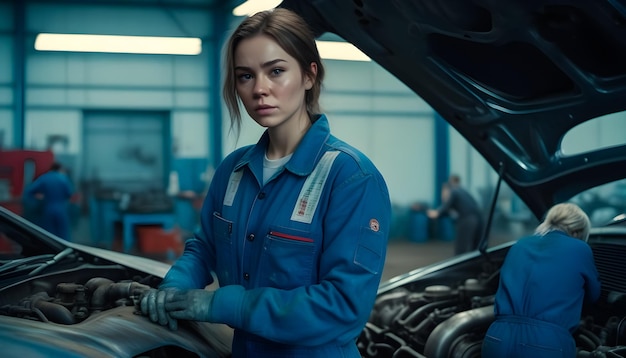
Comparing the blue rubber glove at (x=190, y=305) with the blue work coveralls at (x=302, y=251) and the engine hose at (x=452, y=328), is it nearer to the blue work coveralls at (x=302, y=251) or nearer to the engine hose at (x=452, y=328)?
the blue work coveralls at (x=302, y=251)

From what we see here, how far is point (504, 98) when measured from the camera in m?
2.14

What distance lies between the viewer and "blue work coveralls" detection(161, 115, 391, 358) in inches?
45.5

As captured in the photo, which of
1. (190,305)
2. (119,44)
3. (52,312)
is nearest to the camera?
(190,305)

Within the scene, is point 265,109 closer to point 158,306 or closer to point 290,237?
point 290,237

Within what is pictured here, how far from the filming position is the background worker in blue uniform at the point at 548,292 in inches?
80.1

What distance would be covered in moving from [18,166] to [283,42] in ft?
13.9

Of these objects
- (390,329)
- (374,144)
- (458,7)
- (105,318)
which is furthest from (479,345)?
(374,144)

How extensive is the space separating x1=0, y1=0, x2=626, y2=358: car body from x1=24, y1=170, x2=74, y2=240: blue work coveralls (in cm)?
234

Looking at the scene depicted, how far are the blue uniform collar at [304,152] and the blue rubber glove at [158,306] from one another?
Result: 0.95ft

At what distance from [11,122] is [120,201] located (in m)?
1.24

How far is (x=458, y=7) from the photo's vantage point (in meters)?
1.81

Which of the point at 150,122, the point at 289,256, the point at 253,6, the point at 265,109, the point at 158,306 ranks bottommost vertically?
the point at 158,306

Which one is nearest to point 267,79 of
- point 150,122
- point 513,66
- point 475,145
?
point 513,66

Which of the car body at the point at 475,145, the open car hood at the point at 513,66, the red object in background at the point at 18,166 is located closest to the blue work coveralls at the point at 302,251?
the car body at the point at 475,145
